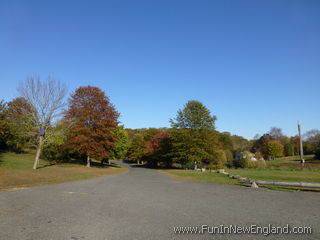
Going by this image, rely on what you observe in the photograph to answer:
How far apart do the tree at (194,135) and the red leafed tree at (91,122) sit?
14.2 m

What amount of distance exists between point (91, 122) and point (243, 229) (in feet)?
107

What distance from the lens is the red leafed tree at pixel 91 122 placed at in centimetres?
3372

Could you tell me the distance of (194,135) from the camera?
4322 cm

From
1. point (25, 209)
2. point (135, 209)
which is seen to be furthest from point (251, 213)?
point (25, 209)

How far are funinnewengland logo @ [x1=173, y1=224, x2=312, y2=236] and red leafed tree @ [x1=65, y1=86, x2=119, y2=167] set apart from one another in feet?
99.5

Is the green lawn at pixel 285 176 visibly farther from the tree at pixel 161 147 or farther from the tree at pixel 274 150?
the tree at pixel 274 150

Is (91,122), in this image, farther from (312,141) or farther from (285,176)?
(312,141)

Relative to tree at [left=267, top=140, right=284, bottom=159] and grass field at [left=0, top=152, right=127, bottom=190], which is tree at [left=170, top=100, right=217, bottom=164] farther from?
tree at [left=267, top=140, right=284, bottom=159]

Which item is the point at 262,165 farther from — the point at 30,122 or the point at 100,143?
the point at 30,122

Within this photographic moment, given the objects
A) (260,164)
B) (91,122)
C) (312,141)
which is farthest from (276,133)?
(91,122)

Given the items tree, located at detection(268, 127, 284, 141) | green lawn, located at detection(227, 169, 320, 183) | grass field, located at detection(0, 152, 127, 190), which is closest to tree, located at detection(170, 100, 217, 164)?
green lawn, located at detection(227, 169, 320, 183)

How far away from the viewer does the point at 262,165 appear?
42188mm

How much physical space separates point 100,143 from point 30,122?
1248 centimetres

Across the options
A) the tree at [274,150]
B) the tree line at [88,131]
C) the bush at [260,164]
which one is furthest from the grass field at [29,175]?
the tree at [274,150]
